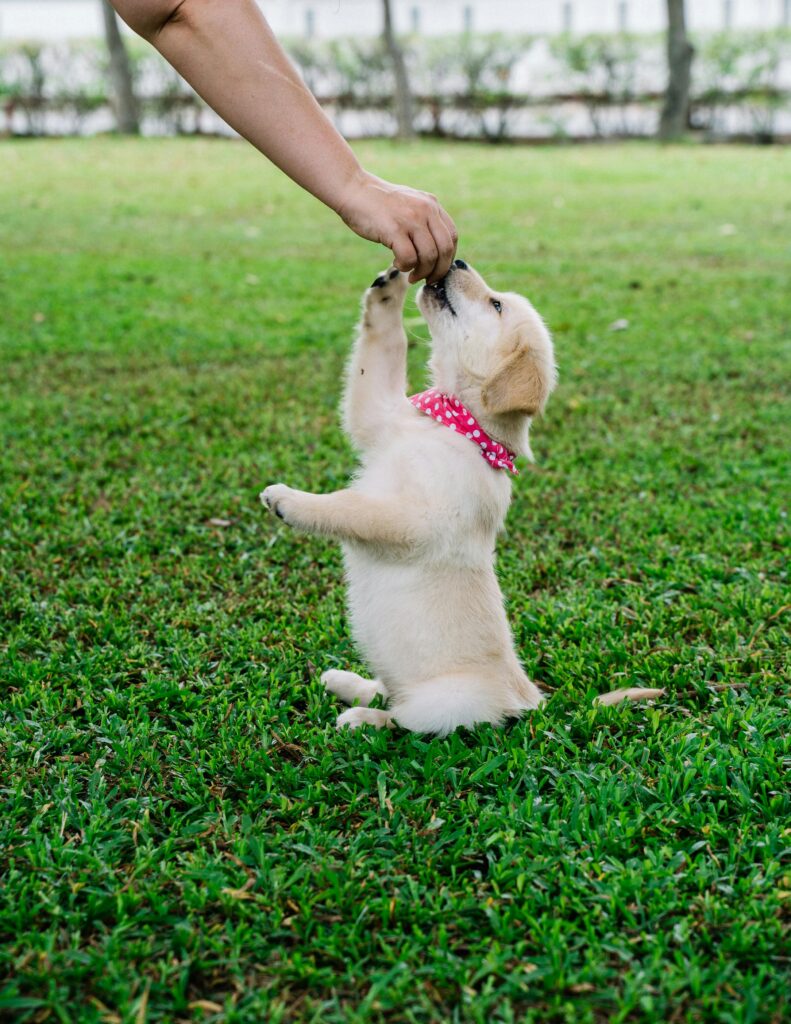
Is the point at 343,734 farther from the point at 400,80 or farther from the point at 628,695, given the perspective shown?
the point at 400,80

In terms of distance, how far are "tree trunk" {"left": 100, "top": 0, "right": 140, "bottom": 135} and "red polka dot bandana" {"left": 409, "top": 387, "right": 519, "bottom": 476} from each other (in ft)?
69.7

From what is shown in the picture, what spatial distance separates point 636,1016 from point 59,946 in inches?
46.4

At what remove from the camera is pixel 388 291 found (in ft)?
10.5

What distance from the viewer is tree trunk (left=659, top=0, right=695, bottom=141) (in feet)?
71.4

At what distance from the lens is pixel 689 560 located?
409cm

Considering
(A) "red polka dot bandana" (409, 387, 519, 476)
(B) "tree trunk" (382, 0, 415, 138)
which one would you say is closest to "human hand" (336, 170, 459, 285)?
(A) "red polka dot bandana" (409, 387, 519, 476)

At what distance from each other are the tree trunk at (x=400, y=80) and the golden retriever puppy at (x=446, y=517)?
20.1 meters

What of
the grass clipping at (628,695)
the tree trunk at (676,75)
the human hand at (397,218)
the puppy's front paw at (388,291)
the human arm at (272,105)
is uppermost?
the tree trunk at (676,75)

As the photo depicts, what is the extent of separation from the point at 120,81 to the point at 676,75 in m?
12.0

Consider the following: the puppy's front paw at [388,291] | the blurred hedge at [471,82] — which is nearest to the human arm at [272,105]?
the puppy's front paw at [388,291]

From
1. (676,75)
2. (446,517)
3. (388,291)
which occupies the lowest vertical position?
(446,517)

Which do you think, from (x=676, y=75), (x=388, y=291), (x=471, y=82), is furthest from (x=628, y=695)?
(x=471, y=82)

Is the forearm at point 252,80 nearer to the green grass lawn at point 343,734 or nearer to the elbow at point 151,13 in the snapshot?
the elbow at point 151,13

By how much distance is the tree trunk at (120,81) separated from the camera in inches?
848
